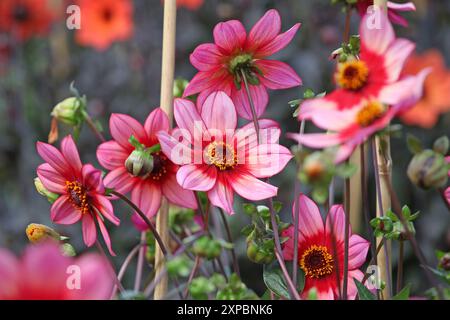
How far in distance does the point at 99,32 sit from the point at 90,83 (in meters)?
0.16

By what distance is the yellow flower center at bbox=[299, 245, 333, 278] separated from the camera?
21.5 inches

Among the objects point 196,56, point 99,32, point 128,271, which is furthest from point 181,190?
point 99,32

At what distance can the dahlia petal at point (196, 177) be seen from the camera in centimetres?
51

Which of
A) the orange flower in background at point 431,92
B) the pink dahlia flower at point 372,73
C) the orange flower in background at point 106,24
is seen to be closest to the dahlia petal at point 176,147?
the pink dahlia flower at point 372,73

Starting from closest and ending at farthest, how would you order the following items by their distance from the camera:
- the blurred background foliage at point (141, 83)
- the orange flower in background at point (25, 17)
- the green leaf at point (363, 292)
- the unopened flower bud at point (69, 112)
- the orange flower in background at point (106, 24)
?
1. the green leaf at point (363, 292)
2. the unopened flower bud at point (69, 112)
3. the blurred background foliage at point (141, 83)
4. the orange flower in background at point (25, 17)
5. the orange flower in background at point (106, 24)

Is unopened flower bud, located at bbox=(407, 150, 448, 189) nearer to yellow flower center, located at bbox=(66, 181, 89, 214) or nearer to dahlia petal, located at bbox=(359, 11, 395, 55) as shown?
dahlia petal, located at bbox=(359, 11, 395, 55)

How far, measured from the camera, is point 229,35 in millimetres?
550

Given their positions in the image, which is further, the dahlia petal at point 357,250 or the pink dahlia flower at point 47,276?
the dahlia petal at point 357,250

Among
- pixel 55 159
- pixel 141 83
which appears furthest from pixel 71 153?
pixel 141 83

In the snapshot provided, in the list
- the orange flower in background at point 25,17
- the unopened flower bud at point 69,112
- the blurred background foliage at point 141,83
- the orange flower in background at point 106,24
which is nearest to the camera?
the unopened flower bud at point 69,112

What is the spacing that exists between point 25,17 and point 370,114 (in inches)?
63.0

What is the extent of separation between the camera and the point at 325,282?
21.5 inches

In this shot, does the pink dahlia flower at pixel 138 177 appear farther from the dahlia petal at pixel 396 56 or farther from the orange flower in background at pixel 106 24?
the orange flower in background at pixel 106 24

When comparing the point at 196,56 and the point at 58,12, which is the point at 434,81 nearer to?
the point at 58,12
